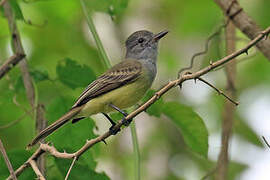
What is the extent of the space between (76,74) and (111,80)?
469 mm

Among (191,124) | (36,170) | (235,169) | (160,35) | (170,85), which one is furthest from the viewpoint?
(235,169)

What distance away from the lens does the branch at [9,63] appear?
433cm

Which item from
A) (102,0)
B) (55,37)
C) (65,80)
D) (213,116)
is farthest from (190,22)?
(65,80)

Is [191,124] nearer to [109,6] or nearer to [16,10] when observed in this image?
[109,6]

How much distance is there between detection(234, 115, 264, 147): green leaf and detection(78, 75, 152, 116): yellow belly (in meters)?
2.86

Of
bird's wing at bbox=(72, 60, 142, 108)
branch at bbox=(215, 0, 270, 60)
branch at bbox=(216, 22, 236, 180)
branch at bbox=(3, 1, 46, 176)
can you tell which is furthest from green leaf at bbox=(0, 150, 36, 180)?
branch at bbox=(215, 0, 270, 60)

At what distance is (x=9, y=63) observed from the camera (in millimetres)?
4359

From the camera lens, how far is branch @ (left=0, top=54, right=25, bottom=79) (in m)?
4.33

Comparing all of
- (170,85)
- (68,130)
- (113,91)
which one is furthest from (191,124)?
(170,85)

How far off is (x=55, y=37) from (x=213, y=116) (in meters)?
2.47

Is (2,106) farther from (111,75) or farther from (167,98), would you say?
(167,98)

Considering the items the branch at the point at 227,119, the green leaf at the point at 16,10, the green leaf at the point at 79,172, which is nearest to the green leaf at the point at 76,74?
the green leaf at the point at 16,10

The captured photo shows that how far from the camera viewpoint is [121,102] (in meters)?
4.46

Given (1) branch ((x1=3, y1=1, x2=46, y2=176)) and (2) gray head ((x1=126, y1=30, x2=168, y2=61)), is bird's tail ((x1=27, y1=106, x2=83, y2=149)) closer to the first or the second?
(1) branch ((x1=3, y1=1, x2=46, y2=176))
